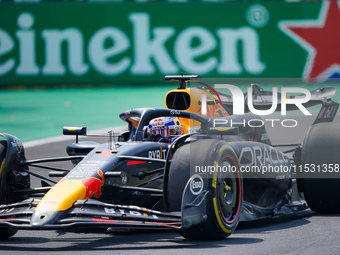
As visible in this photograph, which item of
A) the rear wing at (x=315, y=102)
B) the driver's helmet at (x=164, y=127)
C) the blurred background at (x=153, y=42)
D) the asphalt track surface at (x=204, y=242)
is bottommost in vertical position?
the asphalt track surface at (x=204, y=242)

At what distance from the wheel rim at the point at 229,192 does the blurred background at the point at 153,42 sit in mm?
18642

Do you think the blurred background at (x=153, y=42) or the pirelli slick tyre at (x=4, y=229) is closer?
the pirelli slick tyre at (x=4, y=229)

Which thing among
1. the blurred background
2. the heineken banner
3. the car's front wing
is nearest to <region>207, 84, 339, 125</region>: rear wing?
the car's front wing

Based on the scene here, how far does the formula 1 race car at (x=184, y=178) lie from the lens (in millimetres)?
6320

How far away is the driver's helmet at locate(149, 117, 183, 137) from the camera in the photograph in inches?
315

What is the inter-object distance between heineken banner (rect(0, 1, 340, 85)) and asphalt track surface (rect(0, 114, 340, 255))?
61.1 ft

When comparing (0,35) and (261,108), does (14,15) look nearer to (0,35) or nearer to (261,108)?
(0,35)

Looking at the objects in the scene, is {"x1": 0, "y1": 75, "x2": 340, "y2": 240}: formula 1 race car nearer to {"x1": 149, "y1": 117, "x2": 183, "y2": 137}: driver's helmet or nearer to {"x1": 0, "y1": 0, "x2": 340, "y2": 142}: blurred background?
{"x1": 149, "y1": 117, "x2": 183, "y2": 137}: driver's helmet

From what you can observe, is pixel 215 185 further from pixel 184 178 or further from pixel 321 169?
pixel 321 169

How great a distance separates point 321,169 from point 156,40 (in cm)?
1890

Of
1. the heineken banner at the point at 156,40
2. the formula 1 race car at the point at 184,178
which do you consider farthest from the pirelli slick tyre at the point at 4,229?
the heineken banner at the point at 156,40

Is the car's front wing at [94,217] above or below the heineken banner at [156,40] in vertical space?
below

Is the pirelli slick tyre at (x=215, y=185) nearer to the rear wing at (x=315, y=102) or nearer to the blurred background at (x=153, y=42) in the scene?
the rear wing at (x=315, y=102)

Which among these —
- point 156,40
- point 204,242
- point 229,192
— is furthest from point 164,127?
point 156,40
